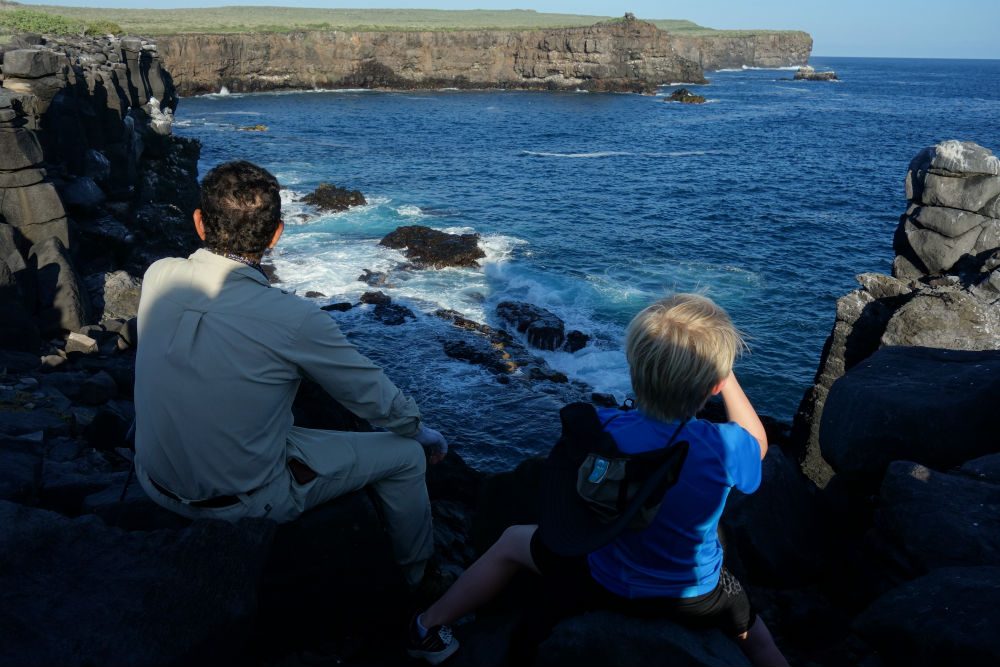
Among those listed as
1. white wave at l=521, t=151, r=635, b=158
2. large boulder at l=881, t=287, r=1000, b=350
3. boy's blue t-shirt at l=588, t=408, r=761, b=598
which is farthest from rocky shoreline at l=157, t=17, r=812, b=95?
boy's blue t-shirt at l=588, t=408, r=761, b=598

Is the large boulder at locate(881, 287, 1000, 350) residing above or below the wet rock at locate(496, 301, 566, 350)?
above

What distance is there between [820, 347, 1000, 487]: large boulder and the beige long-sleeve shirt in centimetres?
487

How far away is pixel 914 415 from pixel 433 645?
4847 mm

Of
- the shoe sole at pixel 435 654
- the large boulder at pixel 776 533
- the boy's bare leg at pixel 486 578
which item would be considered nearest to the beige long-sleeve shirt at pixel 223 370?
the boy's bare leg at pixel 486 578

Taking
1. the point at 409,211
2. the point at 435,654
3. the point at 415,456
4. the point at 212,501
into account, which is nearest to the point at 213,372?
the point at 212,501

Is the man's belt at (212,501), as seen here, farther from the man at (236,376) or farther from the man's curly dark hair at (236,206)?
the man's curly dark hair at (236,206)

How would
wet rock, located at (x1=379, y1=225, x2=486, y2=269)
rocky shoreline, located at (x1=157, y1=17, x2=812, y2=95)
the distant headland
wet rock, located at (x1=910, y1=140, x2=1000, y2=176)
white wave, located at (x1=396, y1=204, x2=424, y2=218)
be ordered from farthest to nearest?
rocky shoreline, located at (x1=157, y1=17, x2=812, y2=95)
the distant headland
white wave, located at (x1=396, y1=204, x2=424, y2=218)
wet rock, located at (x1=379, y1=225, x2=486, y2=269)
wet rock, located at (x1=910, y1=140, x2=1000, y2=176)

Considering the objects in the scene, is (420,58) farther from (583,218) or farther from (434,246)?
(434,246)

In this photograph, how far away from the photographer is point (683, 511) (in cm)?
333

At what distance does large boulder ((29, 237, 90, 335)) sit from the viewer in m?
10.9

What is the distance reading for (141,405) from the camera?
3.81m

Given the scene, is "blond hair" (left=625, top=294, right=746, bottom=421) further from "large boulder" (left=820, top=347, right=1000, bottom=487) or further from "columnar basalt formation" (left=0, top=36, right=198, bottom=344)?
"columnar basalt formation" (left=0, top=36, right=198, bottom=344)

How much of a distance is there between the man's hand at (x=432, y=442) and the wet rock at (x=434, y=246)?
2146 cm

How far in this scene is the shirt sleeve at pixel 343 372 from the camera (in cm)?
376
